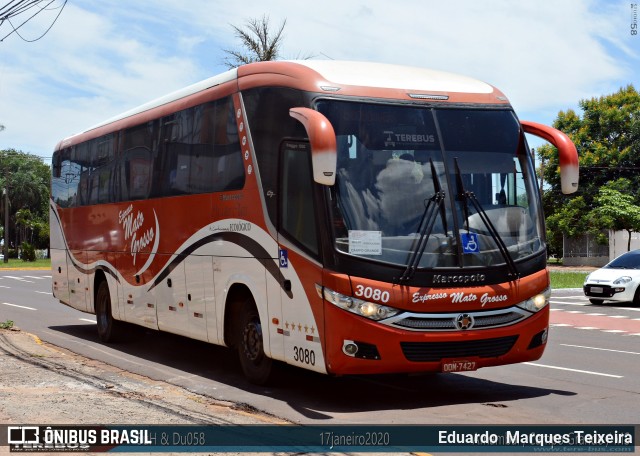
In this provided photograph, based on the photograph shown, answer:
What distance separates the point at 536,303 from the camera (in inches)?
387

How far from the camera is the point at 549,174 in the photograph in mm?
61156

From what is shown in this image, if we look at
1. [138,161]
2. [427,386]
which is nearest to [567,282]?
[138,161]

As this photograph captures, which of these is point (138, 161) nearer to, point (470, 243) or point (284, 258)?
point (284, 258)

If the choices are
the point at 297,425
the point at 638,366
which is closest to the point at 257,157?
the point at 297,425

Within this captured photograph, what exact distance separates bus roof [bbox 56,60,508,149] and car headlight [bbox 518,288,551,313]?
7.12ft

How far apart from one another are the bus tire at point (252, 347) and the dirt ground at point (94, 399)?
31.8 inches

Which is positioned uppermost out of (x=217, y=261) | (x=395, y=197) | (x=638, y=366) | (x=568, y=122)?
(x=568, y=122)

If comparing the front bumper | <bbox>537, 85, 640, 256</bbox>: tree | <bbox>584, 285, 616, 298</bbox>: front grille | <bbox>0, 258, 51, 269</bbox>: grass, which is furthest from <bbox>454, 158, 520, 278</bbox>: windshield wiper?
<bbox>0, 258, 51, 269</bbox>: grass

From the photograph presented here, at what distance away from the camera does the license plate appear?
9.32m

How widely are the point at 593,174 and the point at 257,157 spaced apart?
53611mm

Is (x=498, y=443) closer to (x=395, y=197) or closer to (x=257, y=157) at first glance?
(x=395, y=197)

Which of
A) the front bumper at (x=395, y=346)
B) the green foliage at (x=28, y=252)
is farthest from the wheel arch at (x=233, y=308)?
the green foliage at (x=28, y=252)

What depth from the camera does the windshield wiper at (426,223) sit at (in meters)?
9.11

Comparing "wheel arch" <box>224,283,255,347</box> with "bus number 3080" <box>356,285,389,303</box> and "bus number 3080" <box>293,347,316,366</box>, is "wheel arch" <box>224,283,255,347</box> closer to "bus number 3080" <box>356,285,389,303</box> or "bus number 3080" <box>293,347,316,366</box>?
"bus number 3080" <box>293,347,316,366</box>
